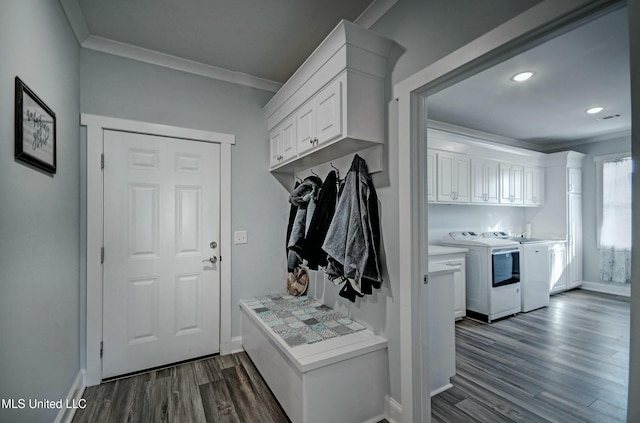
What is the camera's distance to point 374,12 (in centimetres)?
187

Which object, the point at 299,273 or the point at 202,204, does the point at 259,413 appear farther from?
the point at 202,204

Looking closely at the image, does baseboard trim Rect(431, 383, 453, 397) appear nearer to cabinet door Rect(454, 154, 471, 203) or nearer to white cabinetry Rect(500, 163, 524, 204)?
cabinet door Rect(454, 154, 471, 203)

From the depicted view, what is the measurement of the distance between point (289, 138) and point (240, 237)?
105 centimetres

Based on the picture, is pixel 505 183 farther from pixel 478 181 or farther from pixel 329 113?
pixel 329 113

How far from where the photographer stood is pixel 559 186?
478cm

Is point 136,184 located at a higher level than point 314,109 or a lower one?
lower

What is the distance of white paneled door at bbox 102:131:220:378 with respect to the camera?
7.34 feet

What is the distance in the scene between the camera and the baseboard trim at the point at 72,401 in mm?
1664

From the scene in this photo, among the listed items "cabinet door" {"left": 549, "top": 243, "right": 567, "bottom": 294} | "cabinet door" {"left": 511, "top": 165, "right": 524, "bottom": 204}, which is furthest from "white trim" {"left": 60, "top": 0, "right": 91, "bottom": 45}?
"cabinet door" {"left": 549, "top": 243, "right": 567, "bottom": 294}

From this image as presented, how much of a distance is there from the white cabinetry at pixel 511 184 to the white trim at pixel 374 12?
3462 millimetres

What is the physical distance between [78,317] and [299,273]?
5.68ft

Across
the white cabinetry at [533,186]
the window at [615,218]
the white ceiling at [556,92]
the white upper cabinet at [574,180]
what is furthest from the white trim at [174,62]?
the window at [615,218]

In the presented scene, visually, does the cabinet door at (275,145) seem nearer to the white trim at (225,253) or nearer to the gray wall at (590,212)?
the white trim at (225,253)

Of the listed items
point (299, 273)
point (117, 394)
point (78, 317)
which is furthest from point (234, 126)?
point (117, 394)
